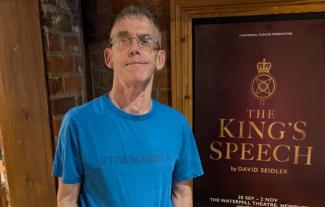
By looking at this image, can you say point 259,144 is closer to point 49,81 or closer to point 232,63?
point 232,63

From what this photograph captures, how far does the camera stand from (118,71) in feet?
3.09

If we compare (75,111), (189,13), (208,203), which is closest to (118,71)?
(75,111)

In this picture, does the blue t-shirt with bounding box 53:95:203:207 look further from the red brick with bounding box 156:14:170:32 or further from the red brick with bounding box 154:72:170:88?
the red brick with bounding box 156:14:170:32

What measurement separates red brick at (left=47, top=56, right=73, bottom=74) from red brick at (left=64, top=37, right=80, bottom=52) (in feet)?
0.15

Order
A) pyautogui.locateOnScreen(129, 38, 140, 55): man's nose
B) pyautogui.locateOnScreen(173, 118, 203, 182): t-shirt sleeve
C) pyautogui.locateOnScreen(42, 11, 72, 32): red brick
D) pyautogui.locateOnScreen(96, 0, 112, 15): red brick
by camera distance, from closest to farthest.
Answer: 1. pyautogui.locateOnScreen(129, 38, 140, 55): man's nose
2. pyautogui.locateOnScreen(173, 118, 203, 182): t-shirt sleeve
3. pyautogui.locateOnScreen(42, 11, 72, 32): red brick
4. pyautogui.locateOnScreen(96, 0, 112, 15): red brick

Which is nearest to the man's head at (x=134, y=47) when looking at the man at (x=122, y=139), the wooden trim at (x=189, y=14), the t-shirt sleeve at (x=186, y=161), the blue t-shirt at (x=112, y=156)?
the man at (x=122, y=139)

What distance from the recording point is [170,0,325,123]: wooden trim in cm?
120

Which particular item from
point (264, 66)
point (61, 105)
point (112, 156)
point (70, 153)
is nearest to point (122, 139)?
point (112, 156)

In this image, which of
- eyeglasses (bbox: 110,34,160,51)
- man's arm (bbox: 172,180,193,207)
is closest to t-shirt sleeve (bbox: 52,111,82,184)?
eyeglasses (bbox: 110,34,160,51)

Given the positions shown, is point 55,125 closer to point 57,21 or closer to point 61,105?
point 61,105

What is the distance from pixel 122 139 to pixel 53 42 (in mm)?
577

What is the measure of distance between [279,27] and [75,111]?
90 cm

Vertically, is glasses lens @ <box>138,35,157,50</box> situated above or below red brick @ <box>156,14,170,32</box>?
below

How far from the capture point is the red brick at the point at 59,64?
1225 mm
